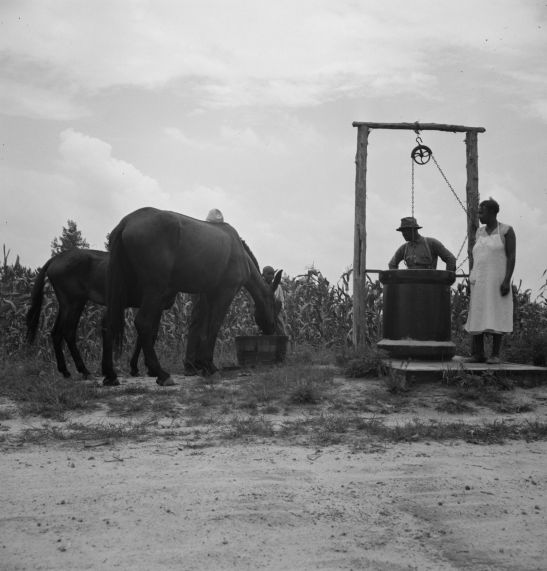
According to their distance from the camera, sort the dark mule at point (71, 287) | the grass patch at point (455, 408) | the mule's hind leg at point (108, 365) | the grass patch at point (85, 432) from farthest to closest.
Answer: the dark mule at point (71, 287), the mule's hind leg at point (108, 365), the grass patch at point (455, 408), the grass patch at point (85, 432)

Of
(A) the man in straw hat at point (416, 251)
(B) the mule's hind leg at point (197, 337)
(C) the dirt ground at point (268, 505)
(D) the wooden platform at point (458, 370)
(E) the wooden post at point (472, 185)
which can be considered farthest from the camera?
(E) the wooden post at point (472, 185)

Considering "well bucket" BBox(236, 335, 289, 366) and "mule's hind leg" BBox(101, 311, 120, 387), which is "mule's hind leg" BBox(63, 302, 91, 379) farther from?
"well bucket" BBox(236, 335, 289, 366)

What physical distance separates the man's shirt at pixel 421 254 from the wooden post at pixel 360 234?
1025 millimetres

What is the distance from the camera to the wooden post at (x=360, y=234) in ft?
35.0

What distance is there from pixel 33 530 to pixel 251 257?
692 centimetres

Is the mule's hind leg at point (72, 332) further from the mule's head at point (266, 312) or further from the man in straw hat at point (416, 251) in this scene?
the man in straw hat at point (416, 251)

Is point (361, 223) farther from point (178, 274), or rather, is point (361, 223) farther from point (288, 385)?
point (288, 385)

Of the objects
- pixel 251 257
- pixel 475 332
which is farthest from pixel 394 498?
pixel 251 257

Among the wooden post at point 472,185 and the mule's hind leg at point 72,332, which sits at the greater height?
the wooden post at point 472,185

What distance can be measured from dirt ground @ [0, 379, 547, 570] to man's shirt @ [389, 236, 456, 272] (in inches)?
178

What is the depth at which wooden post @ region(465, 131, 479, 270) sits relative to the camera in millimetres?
11039

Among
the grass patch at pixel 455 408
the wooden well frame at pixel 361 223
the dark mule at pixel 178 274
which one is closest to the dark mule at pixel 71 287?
the dark mule at pixel 178 274

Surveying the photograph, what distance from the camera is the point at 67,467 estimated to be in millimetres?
4520

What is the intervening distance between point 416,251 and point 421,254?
8 centimetres
